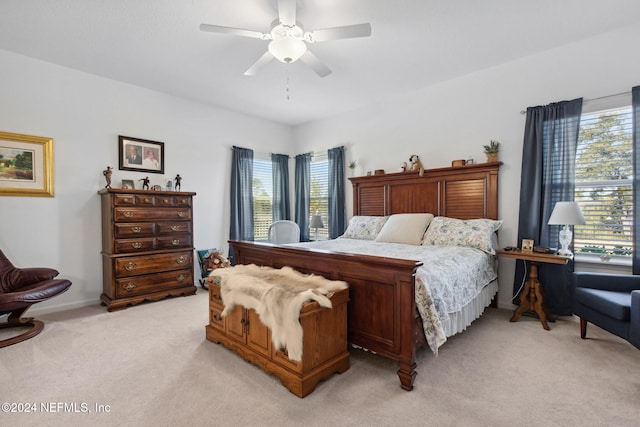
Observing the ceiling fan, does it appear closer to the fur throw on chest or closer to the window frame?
the fur throw on chest

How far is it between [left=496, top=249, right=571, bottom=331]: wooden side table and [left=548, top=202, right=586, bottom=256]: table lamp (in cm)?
22

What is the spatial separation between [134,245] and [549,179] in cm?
483

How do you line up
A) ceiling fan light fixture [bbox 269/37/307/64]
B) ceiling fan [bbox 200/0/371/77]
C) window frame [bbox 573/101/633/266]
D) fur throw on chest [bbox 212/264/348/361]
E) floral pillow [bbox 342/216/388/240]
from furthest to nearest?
1. floral pillow [bbox 342/216/388/240]
2. window frame [bbox 573/101/633/266]
3. ceiling fan light fixture [bbox 269/37/307/64]
4. ceiling fan [bbox 200/0/371/77]
5. fur throw on chest [bbox 212/264/348/361]

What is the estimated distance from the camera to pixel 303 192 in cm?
579

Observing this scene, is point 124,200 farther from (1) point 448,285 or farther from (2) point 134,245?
(1) point 448,285

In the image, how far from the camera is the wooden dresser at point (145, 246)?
3516 millimetres

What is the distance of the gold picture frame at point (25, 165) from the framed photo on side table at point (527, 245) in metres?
5.34

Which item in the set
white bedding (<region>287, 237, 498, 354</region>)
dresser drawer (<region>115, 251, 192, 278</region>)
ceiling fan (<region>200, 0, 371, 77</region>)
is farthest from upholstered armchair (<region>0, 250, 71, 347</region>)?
white bedding (<region>287, 237, 498, 354</region>)

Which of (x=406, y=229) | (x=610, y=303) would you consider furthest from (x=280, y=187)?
(x=610, y=303)

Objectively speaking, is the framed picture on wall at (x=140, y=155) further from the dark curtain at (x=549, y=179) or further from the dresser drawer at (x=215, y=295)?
the dark curtain at (x=549, y=179)

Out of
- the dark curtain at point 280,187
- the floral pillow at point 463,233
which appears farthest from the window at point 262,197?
Answer: the floral pillow at point 463,233

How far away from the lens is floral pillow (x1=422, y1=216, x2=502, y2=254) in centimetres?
321

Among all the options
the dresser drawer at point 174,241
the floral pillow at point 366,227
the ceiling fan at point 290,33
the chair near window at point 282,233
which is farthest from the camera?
the chair near window at point 282,233

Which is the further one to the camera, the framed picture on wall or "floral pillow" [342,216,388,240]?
"floral pillow" [342,216,388,240]
